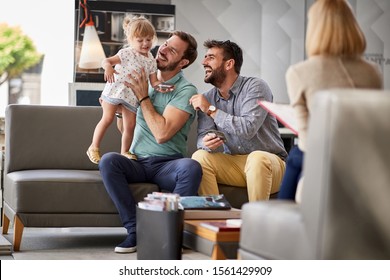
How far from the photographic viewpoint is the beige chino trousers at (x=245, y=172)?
402 cm

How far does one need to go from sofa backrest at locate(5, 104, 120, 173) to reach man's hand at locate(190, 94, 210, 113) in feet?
2.36

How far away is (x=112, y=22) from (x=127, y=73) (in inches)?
96.6

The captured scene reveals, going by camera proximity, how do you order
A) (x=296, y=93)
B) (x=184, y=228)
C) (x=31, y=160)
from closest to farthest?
1. (x=296, y=93)
2. (x=184, y=228)
3. (x=31, y=160)

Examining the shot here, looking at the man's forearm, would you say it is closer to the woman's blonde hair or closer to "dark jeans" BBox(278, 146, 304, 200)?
"dark jeans" BBox(278, 146, 304, 200)

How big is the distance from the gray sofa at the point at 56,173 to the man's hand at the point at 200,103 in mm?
469

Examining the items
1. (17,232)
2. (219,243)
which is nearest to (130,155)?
(17,232)

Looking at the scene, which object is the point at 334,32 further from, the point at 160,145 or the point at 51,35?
the point at 51,35

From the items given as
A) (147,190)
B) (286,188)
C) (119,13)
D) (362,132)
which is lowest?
(147,190)

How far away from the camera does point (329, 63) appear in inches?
97.2

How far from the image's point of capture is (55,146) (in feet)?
14.8

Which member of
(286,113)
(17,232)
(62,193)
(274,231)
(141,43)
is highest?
(141,43)

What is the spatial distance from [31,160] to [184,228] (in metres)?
1.77
